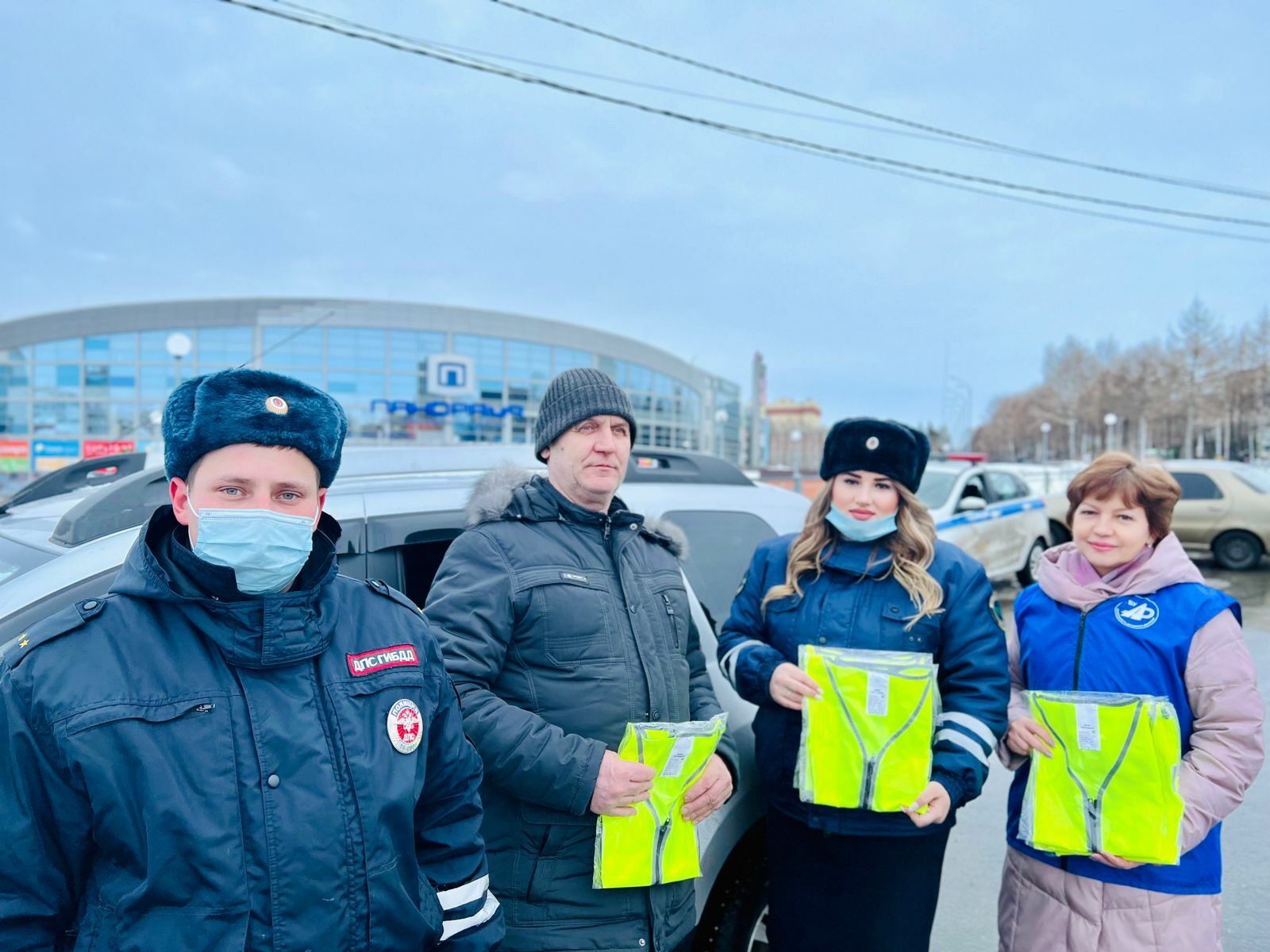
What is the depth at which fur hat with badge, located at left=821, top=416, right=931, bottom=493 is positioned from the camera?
2.41 meters

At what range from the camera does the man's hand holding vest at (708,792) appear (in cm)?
203

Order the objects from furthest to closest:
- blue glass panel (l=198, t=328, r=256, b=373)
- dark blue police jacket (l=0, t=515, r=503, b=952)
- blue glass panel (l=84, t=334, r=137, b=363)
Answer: blue glass panel (l=198, t=328, r=256, b=373)
blue glass panel (l=84, t=334, r=137, b=363)
dark blue police jacket (l=0, t=515, r=503, b=952)

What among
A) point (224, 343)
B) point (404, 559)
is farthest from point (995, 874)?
point (224, 343)

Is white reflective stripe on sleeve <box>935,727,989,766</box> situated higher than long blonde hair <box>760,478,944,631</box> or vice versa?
long blonde hair <box>760,478,944,631</box>

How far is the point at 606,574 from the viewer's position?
6.89ft

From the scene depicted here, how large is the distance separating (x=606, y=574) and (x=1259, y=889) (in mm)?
3528

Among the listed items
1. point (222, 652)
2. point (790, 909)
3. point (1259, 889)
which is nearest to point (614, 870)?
point (790, 909)

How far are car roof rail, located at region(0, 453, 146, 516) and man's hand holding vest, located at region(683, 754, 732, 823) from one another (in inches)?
119

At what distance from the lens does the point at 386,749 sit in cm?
141

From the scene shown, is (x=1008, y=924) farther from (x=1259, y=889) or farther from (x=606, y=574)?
(x=1259, y=889)

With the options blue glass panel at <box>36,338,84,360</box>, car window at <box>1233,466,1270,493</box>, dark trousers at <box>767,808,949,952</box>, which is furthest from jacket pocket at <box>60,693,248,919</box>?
blue glass panel at <box>36,338,84,360</box>

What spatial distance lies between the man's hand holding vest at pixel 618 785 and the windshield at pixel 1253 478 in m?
13.9

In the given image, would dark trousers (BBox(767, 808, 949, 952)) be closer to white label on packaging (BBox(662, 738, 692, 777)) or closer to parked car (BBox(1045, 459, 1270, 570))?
white label on packaging (BBox(662, 738, 692, 777))

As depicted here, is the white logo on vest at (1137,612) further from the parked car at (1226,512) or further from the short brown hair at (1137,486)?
the parked car at (1226,512)
